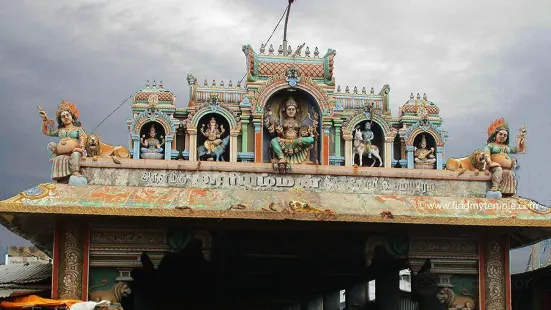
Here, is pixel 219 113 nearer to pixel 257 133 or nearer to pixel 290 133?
pixel 257 133

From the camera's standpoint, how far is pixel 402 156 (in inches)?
784

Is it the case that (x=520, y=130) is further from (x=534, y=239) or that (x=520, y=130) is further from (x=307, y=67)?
(x=307, y=67)

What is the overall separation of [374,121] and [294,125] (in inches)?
80.0

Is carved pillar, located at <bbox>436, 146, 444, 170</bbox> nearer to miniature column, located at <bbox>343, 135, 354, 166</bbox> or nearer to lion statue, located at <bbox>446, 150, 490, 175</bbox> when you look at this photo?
lion statue, located at <bbox>446, 150, 490, 175</bbox>

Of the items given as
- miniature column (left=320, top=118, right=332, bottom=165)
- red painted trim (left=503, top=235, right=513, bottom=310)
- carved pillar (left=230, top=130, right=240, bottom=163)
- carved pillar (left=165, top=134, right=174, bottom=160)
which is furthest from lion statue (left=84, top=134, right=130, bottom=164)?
red painted trim (left=503, top=235, right=513, bottom=310)

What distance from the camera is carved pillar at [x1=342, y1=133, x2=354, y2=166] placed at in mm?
19328

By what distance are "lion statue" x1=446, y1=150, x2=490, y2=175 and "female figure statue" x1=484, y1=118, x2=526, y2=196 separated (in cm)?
16

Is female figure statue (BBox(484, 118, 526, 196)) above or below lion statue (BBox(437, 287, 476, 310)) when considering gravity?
above

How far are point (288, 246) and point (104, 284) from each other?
539 centimetres

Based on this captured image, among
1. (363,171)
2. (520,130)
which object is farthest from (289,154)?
(520,130)

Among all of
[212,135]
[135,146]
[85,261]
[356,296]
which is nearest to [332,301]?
[356,296]

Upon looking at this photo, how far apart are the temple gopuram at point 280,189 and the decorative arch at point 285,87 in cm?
3

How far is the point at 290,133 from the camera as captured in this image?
19.2m

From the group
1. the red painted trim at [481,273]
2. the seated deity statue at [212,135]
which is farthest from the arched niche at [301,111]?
the red painted trim at [481,273]
